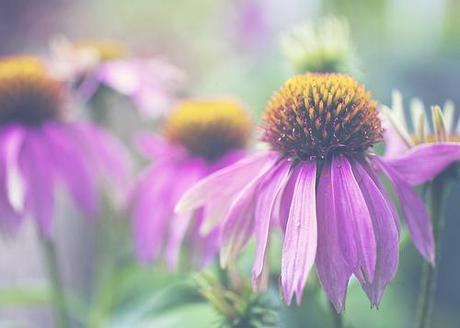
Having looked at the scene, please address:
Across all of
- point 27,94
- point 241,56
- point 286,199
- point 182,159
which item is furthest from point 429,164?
point 241,56

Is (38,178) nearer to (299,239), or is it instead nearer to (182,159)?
(182,159)

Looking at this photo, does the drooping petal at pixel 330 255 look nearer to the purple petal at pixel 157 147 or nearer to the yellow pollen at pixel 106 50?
the purple petal at pixel 157 147

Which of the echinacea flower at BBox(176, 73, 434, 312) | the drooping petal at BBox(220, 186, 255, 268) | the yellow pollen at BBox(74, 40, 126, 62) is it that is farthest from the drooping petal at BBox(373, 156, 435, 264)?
the yellow pollen at BBox(74, 40, 126, 62)

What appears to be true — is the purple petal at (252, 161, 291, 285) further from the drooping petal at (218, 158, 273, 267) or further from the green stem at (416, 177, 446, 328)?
the green stem at (416, 177, 446, 328)

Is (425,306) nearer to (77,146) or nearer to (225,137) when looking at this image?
(225,137)

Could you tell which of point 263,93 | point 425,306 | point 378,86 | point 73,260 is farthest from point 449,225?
point 73,260

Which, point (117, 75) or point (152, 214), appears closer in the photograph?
point (152, 214)

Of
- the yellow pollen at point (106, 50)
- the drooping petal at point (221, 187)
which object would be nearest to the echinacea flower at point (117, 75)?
the yellow pollen at point (106, 50)
